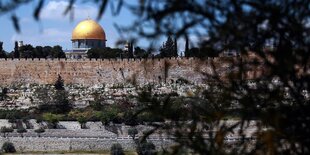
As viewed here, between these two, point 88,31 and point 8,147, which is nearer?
point 8,147

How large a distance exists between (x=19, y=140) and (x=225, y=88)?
72.4ft

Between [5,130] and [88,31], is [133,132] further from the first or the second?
[88,31]

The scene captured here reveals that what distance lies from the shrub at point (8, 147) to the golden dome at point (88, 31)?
25.5 meters

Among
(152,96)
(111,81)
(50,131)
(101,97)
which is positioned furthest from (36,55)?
(152,96)

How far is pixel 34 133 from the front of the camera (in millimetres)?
25500

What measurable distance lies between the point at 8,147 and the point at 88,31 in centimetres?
2585

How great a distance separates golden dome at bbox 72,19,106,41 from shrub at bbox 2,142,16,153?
25.5m

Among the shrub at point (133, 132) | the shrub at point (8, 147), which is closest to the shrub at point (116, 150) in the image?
the shrub at point (133, 132)

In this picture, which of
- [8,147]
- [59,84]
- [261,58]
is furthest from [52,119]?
[261,58]

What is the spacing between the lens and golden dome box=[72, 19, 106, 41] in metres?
48.7

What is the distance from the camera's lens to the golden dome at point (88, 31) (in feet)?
160

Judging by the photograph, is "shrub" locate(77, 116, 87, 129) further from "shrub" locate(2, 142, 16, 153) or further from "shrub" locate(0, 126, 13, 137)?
"shrub" locate(2, 142, 16, 153)

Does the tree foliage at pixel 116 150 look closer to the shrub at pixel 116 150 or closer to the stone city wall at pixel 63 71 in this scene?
the shrub at pixel 116 150

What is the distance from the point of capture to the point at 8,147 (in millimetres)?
23312
